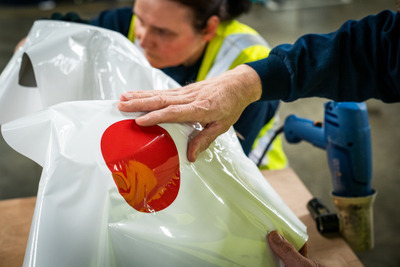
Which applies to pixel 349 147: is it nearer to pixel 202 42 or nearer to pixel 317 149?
pixel 202 42

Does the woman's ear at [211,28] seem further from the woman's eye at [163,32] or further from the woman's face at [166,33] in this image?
the woman's eye at [163,32]

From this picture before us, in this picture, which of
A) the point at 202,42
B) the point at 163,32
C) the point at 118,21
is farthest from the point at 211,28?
the point at 118,21

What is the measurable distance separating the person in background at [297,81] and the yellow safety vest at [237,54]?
34cm

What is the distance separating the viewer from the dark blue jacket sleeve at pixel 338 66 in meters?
0.72

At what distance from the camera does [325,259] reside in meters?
0.79

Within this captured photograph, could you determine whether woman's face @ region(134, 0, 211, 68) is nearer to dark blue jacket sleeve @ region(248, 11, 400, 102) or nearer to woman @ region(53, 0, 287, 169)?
woman @ region(53, 0, 287, 169)

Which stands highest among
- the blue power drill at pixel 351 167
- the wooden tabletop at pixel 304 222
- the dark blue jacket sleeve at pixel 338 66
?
the dark blue jacket sleeve at pixel 338 66

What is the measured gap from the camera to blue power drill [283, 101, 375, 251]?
0.92m

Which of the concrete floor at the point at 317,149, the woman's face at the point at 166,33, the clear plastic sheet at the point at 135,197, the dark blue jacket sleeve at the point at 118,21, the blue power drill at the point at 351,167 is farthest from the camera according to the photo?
the concrete floor at the point at 317,149

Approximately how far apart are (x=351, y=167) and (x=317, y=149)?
166 cm

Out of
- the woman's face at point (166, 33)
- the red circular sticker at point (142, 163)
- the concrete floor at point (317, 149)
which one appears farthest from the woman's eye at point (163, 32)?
the concrete floor at point (317, 149)

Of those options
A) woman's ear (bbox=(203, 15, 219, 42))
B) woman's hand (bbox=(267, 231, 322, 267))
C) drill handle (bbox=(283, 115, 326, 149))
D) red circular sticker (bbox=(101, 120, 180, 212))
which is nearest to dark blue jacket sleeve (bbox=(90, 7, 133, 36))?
woman's ear (bbox=(203, 15, 219, 42))

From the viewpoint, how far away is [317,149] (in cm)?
258

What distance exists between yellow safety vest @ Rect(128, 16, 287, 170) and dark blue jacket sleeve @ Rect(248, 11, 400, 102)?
34 cm
